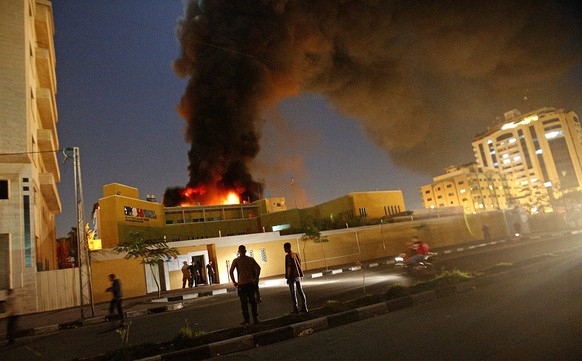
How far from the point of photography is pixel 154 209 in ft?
94.0

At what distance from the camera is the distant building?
266ft

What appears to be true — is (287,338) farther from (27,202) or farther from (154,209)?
(154,209)

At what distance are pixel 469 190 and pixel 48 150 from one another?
265 ft

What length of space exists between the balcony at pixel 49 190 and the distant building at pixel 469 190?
76.1 meters

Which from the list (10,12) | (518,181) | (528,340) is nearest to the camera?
(528,340)

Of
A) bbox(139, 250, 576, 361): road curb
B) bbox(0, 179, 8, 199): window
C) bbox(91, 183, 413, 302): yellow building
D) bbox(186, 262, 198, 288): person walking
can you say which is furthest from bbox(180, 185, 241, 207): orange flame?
bbox(139, 250, 576, 361): road curb

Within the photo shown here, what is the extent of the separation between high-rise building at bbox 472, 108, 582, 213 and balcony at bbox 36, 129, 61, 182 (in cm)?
8647

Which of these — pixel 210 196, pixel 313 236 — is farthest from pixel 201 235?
pixel 313 236

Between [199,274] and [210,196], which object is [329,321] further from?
[210,196]

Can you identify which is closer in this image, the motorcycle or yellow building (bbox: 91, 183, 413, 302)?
the motorcycle

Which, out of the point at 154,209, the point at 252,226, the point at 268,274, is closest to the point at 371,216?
the point at 252,226

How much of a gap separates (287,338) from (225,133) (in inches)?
1853

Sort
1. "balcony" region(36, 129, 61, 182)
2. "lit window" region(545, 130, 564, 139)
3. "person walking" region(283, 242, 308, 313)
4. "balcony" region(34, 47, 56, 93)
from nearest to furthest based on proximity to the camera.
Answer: "person walking" region(283, 242, 308, 313), "balcony" region(36, 129, 61, 182), "balcony" region(34, 47, 56, 93), "lit window" region(545, 130, 564, 139)

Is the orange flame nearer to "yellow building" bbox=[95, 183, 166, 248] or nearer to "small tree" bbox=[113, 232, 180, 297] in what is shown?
"yellow building" bbox=[95, 183, 166, 248]
